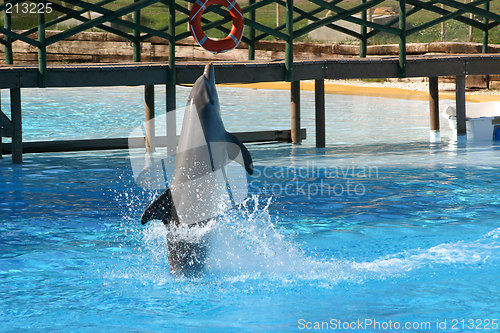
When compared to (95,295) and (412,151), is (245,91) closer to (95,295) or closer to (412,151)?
(412,151)

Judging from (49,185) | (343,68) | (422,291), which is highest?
(343,68)

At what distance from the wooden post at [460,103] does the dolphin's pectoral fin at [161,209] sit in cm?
948

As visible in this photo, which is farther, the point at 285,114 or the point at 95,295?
the point at 285,114

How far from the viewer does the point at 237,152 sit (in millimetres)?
5645

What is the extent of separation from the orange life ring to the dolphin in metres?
5.71

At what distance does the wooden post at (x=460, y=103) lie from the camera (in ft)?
44.5

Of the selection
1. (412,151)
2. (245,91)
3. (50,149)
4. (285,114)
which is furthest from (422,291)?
(245,91)

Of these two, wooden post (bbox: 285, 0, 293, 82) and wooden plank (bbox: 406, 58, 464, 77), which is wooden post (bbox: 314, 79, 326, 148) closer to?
wooden post (bbox: 285, 0, 293, 82)

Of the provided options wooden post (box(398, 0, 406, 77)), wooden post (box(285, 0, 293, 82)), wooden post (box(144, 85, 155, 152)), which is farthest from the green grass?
wooden post (box(285, 0, 293, 82))

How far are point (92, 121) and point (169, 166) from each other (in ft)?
23.9

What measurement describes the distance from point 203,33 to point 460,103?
529 cm

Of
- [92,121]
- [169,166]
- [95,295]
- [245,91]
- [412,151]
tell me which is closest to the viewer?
[95,295]

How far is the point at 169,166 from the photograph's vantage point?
11555 mm

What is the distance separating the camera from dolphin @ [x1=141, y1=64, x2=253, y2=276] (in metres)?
5.26
